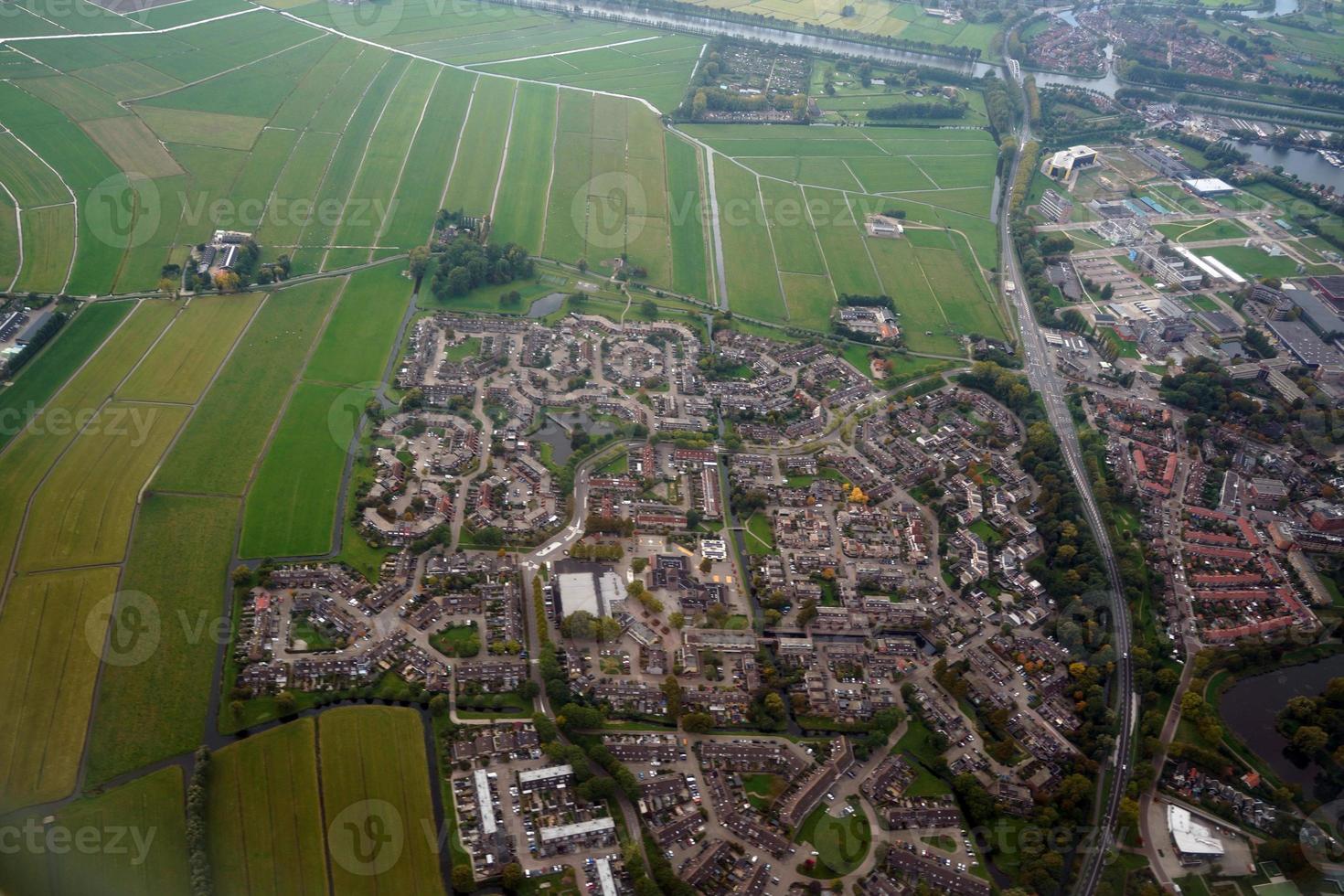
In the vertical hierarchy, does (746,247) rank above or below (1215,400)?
above

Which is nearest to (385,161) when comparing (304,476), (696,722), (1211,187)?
(304,476)

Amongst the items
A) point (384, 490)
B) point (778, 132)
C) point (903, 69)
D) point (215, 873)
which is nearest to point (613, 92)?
point (778, 132)

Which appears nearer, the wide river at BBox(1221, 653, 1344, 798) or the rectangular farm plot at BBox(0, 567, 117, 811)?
the rectangular farm plot at BBox(0, 567, 117, 811)

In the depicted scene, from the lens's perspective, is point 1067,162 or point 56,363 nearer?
point 56,363

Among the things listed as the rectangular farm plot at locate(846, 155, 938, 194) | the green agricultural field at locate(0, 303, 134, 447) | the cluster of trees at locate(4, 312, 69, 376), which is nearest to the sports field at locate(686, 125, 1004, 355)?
the rectangular farm plot at locate(846, 155, 938, 194)

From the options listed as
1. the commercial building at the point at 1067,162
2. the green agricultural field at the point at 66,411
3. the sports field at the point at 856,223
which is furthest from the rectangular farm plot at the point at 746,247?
the green agricultural field at the point at 66,411

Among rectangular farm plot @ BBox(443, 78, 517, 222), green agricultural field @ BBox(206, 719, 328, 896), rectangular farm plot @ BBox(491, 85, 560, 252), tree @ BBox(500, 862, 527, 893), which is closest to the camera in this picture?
green agricultural field @ BBox(206, 719, 328, 896)

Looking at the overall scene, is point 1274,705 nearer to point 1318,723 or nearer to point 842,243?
point 1318,723

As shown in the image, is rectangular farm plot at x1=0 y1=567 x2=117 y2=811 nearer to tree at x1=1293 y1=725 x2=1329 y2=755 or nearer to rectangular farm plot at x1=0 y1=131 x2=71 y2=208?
rectangular farm plot at x1=0 y1=131 x2=71 y2=208

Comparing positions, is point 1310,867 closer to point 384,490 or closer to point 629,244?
point 384,490
